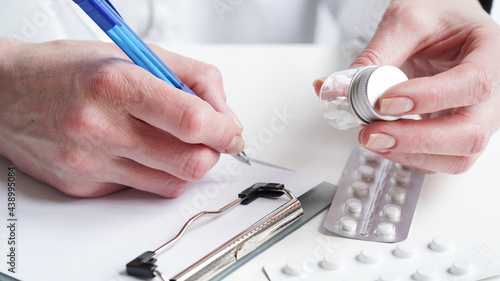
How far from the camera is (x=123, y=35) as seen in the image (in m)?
0.48

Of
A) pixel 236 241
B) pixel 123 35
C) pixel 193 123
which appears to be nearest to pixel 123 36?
pixel 123 35

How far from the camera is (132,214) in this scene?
A: 0.50m

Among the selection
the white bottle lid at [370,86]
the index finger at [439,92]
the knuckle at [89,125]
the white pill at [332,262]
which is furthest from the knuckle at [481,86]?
the knuckle at [89,125]

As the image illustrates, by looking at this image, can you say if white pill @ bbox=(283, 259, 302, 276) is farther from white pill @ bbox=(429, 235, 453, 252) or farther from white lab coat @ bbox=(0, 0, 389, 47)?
white lab coat @ bbox=(0, 0, 389, 47)

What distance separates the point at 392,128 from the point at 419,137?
0.04 meters

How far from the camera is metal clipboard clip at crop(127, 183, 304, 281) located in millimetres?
403

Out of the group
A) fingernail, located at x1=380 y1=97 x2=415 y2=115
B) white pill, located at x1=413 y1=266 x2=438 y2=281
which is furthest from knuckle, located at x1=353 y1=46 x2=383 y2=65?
white pill, located at x1=413 y1=266 x2=438 y2=281

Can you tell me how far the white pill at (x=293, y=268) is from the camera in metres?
0.41

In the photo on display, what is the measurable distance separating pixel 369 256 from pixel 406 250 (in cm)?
3

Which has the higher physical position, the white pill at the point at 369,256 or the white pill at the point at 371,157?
the white pill at the point at 371,157

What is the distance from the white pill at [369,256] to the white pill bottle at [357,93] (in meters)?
0.11

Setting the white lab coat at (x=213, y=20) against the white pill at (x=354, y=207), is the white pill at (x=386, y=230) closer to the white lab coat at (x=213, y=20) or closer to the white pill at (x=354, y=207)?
the white pill at (x=354, y=207)

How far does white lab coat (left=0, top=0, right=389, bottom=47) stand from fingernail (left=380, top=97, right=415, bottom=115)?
516mm

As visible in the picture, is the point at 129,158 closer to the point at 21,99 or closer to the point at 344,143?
the point at 21,99
